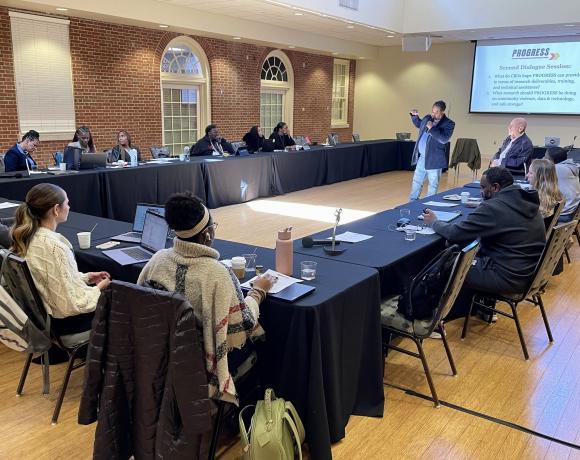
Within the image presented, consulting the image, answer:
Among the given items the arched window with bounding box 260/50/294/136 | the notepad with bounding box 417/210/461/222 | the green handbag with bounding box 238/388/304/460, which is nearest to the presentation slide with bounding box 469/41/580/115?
the arched window with bounding box 260/50/294/136

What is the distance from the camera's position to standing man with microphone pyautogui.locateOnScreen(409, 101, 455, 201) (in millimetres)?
6379

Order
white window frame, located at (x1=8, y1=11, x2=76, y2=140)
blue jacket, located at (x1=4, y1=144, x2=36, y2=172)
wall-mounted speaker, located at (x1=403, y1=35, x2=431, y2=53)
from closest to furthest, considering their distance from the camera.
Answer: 1. blue jacket, located at (x1=4, y1=144, x2=36, y2=172)
2. white window frame, located at (x1=8, y1=11, x2=76, y2=140)
3. wall-mounted speaker, located at (x1=403, y1=35, x2=431, y2=53)

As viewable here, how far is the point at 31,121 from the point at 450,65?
10259 mm

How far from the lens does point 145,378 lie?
188cm

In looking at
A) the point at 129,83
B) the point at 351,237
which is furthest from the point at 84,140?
the point at 351,237

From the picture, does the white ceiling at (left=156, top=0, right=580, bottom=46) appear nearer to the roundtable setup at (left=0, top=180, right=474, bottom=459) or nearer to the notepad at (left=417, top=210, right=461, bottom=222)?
the notepad at (left=417, top=210, right=461, bottom=222)

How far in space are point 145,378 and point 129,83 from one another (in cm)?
→ 836

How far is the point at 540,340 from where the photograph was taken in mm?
3568

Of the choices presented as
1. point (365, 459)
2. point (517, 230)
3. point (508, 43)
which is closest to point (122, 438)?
point (365, 459)

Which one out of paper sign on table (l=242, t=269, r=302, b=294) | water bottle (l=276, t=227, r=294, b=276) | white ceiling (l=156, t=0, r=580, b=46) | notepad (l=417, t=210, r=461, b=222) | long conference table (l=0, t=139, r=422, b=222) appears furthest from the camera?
white ceiling (l=156, t=0, r=580, b=46)

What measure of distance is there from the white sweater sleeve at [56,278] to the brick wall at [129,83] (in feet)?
20.7

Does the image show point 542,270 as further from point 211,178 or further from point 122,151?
point 122,151

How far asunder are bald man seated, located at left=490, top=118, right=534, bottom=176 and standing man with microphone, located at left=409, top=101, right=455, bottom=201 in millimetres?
731

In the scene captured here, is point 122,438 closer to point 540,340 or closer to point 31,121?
point 540,340
